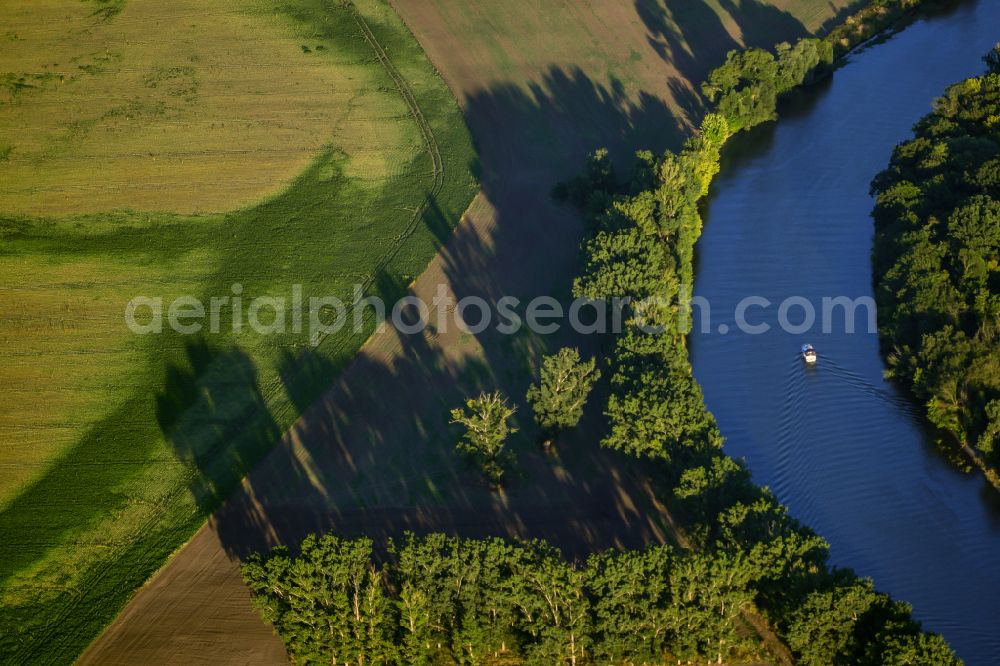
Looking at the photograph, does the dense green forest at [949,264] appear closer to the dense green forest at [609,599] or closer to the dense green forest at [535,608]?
the dense green forest at [609,599]

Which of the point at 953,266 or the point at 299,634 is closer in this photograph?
the point at 299,634

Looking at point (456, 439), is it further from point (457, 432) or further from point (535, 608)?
point (535, 608)

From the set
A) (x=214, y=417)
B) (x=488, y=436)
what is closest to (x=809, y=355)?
(x=488, y=436)

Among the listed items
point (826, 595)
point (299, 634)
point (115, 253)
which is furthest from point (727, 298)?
point (115, 253)

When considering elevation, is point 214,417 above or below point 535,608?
below

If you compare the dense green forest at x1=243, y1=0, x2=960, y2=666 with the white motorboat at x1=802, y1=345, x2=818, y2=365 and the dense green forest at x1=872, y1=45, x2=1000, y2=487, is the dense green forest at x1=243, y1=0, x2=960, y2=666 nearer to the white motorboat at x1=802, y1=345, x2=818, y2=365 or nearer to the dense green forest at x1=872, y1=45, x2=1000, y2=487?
the white motorboat at x1=802, y1=345, x2=818, y2=365

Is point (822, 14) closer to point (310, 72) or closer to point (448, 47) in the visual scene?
point (448, 47)
